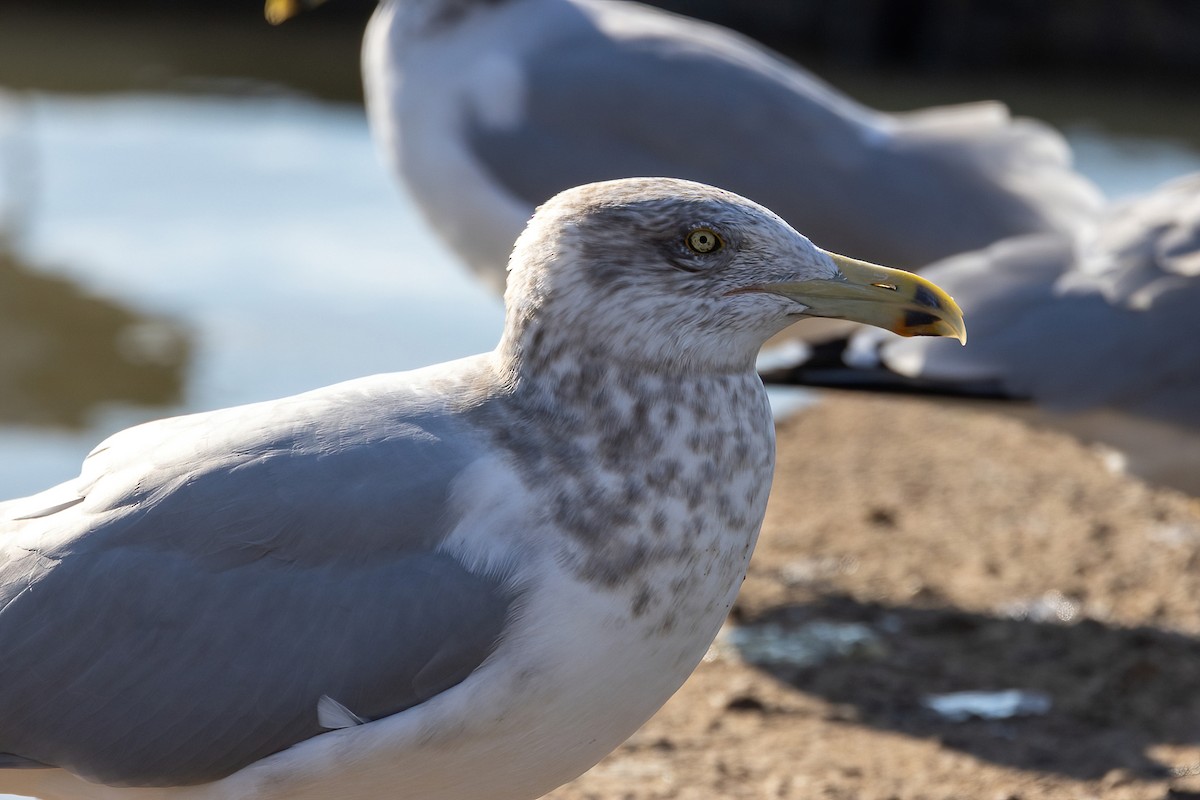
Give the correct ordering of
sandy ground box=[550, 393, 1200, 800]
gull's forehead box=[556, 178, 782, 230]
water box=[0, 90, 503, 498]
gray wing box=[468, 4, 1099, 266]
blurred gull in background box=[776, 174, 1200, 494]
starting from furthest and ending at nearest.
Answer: water box=[0, 90, 503, 498] < gray wing box=[468, 4, 1099, 266] < blurred gull in background box=[776, 174, 1200, 494] < sandy ground box=[550, 393, 1200, 800] < gull's forehead box=[556, 178, 782, 230]

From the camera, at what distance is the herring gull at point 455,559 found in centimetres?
207

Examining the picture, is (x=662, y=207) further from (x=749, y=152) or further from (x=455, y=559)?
(x=749, y=152)

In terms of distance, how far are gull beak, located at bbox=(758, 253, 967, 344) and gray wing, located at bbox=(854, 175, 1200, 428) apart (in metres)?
1.64

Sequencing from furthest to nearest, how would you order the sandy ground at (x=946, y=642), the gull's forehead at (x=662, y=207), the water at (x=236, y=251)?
the water at (x=236, y=251)
the sandy ground at (x=946, y=642)
the gull's forehead at (x=662, y=207)

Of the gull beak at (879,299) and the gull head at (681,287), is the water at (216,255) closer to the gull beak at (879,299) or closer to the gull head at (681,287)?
the gull head at (681,287)

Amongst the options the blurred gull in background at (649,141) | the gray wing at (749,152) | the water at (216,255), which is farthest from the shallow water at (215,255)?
the gray wing at (749,152)

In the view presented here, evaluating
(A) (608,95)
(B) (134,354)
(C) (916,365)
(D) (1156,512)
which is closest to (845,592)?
(C) (916,365)

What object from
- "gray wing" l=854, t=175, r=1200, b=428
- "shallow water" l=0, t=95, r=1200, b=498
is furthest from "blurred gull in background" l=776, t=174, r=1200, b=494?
"shallow water" l=0, t=95, r=1200, b=498

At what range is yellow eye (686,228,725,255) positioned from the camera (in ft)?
7.11

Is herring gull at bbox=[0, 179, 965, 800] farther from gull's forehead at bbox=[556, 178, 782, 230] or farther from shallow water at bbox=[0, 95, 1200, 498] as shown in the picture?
shallow water at bbox=[0, 95, 1200, 498]

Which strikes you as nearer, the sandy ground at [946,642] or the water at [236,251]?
the sandy ground at [946,642]

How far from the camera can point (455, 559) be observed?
2.09 m

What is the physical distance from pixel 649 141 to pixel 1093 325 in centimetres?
134

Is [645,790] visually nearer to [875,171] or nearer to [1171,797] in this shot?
[1171,797]
